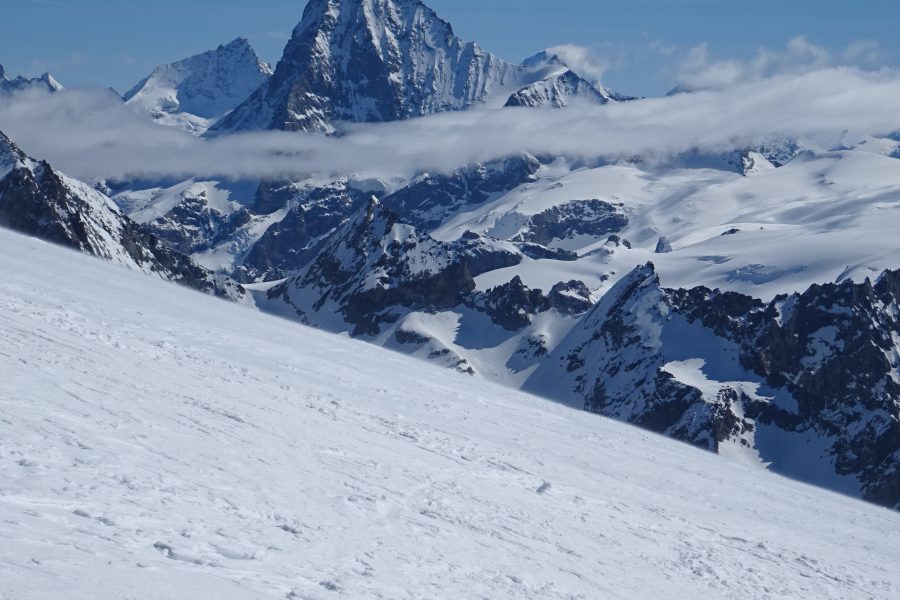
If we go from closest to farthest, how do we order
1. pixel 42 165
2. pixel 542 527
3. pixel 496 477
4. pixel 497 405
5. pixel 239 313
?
pixel 542 527
pixel 496 477
pixel 497 405
pixel 239 313
pixel 42 165

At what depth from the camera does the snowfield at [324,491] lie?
74.1 ft

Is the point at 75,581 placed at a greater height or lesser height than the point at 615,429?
lesser

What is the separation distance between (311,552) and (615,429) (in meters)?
30.7

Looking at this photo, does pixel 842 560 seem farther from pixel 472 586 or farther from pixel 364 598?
pixel 364 598

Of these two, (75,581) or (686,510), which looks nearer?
(75,581)

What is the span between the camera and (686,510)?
37.8 metres

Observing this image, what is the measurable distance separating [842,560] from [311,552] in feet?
62.5

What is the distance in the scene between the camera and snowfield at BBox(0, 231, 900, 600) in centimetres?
2259

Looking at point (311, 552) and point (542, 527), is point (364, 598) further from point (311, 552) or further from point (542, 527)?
point (542, 527)

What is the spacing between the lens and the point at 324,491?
2872cm

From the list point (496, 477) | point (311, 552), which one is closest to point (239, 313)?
point (496, 477)

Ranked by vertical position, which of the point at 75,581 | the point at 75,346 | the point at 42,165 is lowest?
the point at 75,581

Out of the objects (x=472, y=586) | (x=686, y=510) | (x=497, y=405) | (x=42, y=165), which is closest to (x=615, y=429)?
(x=497, y=405)

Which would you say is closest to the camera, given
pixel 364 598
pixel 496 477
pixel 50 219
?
pixel 364 598
